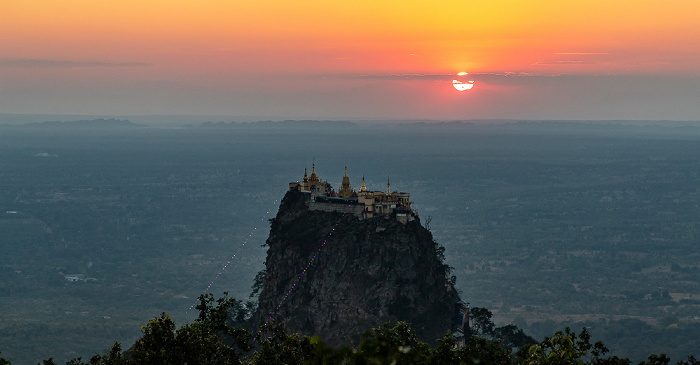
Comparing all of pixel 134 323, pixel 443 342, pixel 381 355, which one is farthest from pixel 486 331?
pixel 134 323

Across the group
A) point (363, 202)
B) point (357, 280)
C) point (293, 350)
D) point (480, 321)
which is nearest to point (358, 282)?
point (357, 280)

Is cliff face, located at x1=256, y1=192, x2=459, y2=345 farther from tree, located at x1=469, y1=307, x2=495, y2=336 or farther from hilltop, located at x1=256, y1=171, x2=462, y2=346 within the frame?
tree, located at x1=469, y1=307, x2=495, y2=336

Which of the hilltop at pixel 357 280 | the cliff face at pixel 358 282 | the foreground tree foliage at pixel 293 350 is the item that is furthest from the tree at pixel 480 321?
the foreground tree foliage at pixel 293 350

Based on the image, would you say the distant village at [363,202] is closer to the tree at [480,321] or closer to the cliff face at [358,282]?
the cliff face at [358,282]

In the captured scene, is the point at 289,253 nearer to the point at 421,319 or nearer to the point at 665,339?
the point at 421,319

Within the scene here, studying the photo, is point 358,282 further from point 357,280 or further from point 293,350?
point 293,350

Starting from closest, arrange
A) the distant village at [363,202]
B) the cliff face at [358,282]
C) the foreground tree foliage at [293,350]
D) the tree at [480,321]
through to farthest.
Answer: the foreground tree foliage at [293,350] < the cliff face at [358,282] < the distant village at [363,202] < the tree at [480,321]
